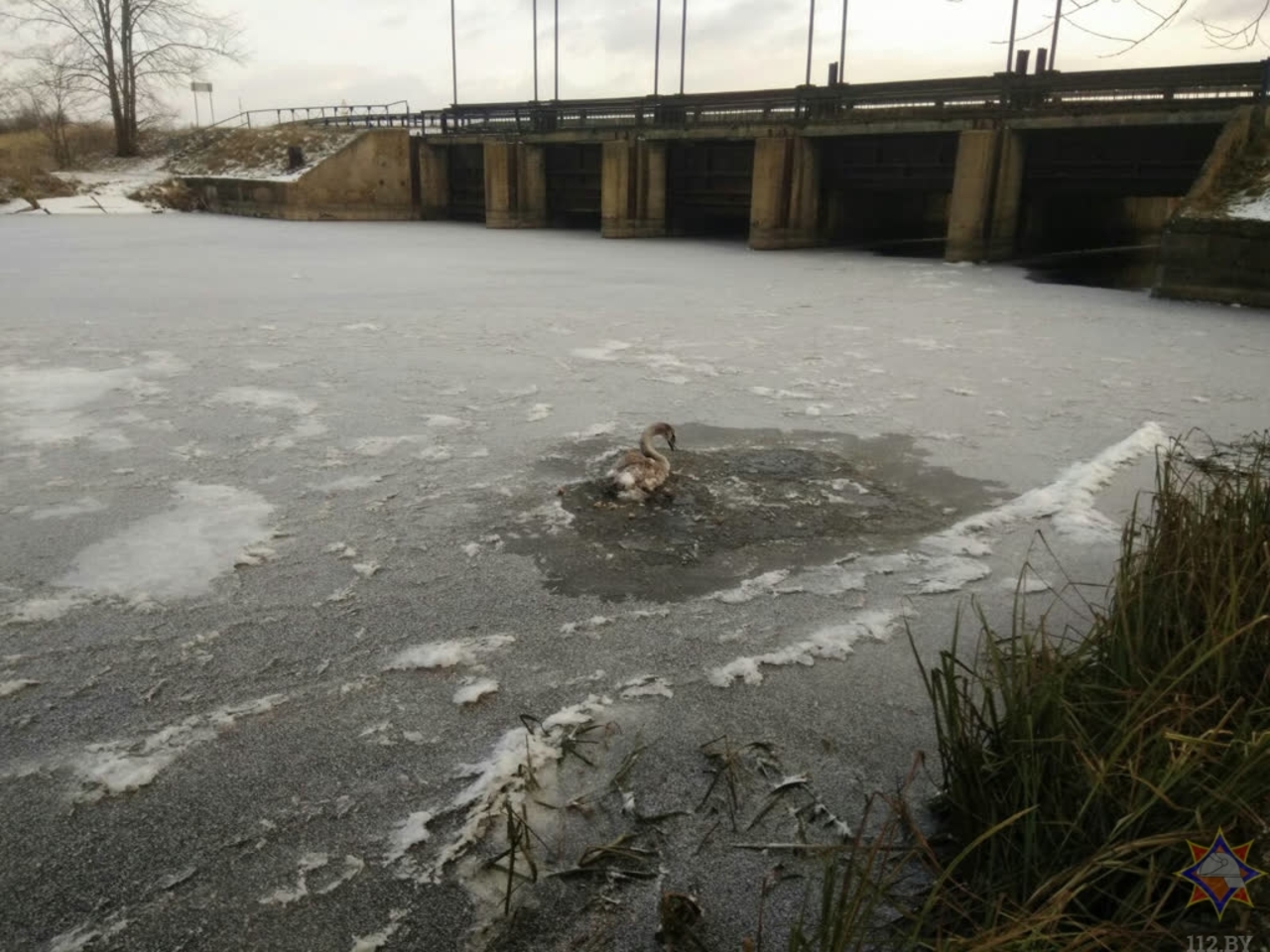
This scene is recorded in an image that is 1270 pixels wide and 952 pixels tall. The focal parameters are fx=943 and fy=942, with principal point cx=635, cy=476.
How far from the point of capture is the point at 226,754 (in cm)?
279

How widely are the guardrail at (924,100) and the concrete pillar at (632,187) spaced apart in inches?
41.8

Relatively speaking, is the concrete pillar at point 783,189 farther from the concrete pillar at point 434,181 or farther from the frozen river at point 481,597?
the concrete pillar at point 434,181

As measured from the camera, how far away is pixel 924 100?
20.8 metres

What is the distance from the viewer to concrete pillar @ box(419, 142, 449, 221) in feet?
102

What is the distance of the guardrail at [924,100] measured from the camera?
666 inches

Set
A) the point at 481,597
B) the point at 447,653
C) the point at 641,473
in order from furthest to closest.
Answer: the point at 641,473 → the point at 481,597 → the point at 447,653

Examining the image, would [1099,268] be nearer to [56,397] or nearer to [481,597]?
[56,397]

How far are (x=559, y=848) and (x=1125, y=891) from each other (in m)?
1.31

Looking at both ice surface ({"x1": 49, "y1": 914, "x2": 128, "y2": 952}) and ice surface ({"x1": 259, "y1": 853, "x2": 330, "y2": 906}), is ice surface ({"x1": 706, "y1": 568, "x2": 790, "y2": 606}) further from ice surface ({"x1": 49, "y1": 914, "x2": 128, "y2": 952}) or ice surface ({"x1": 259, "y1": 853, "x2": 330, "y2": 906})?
ice surface ({"x1": 49, "y1": 914, "x2": 128, "y2": 952})

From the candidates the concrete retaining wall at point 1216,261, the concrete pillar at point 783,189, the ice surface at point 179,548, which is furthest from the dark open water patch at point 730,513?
the concrete pillar at point 783,189

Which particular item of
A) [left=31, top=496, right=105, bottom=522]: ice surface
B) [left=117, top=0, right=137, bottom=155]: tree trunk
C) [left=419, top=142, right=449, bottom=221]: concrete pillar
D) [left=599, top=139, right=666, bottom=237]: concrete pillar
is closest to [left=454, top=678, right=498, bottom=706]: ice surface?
[left=31, top=496, right=105, bottom=522]: ice surface

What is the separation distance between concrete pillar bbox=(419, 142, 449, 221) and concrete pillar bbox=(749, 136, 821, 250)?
14000mm

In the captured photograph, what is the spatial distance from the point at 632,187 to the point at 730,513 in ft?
68.1

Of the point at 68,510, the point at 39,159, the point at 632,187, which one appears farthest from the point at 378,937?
the point at 39,159
